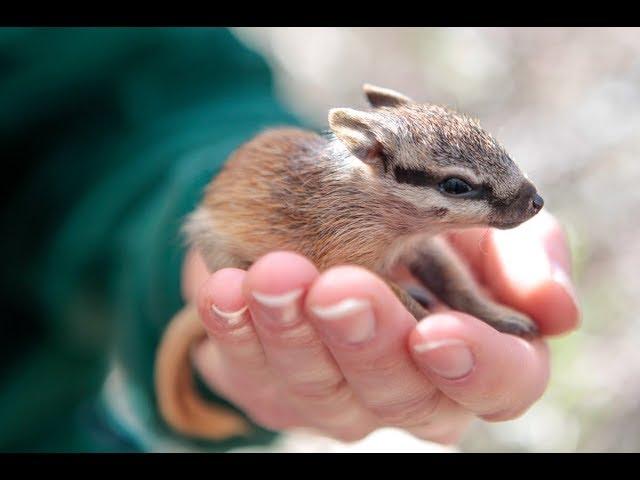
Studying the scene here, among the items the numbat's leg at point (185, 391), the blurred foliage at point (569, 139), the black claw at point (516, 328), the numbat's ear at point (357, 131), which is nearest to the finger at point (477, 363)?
the black claw at point (516, 328)

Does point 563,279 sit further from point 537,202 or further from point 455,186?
point 455,186

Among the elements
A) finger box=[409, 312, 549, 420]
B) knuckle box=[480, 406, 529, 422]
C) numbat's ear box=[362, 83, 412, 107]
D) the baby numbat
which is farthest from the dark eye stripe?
knuckle box=[480, 406, 529, 422]

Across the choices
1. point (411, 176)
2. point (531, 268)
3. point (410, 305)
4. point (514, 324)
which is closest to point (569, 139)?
point (531, 268)

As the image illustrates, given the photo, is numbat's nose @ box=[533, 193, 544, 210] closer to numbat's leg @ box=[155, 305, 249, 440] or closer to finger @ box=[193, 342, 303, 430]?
finger @ box=[193, 342, 303, 430]

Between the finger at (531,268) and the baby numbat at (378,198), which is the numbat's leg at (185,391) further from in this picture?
the finger at (531,268)

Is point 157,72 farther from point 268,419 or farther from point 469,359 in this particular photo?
point 469,359
